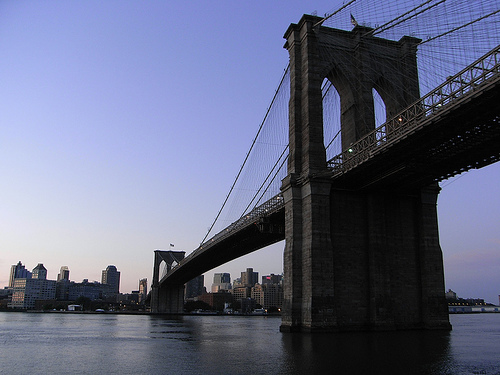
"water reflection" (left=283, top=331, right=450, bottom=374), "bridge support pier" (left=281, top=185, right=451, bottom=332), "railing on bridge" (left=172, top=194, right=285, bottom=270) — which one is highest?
"railing on bridge" (left=172, top=194, right=285, bottom=270)

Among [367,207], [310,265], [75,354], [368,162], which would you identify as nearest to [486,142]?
[368,162]

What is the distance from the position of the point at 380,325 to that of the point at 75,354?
21.5 meters

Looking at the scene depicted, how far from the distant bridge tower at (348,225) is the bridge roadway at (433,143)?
204 cm

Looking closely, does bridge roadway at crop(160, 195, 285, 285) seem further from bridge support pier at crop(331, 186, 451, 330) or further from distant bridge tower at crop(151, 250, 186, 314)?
distant bridge tower at crop(151, 250, 186, 314)

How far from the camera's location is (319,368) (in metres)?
16.5

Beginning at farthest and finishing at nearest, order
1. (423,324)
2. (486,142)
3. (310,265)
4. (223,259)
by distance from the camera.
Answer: (223,259) < (423,324) < (310,265) < (486,142)

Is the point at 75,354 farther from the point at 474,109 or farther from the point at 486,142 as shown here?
the point at 486,142

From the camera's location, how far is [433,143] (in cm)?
2883

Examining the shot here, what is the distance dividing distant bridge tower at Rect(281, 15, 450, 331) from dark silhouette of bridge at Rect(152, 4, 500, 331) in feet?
0.26

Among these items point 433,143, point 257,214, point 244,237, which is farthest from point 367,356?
point 244,237

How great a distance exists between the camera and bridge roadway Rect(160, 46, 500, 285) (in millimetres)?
23844

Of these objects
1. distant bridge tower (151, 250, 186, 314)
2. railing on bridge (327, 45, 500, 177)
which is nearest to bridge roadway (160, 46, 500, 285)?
railing on bridge (327, 45, 500, 177)

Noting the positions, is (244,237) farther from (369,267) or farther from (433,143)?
(433,143)

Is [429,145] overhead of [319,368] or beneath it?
overhead
